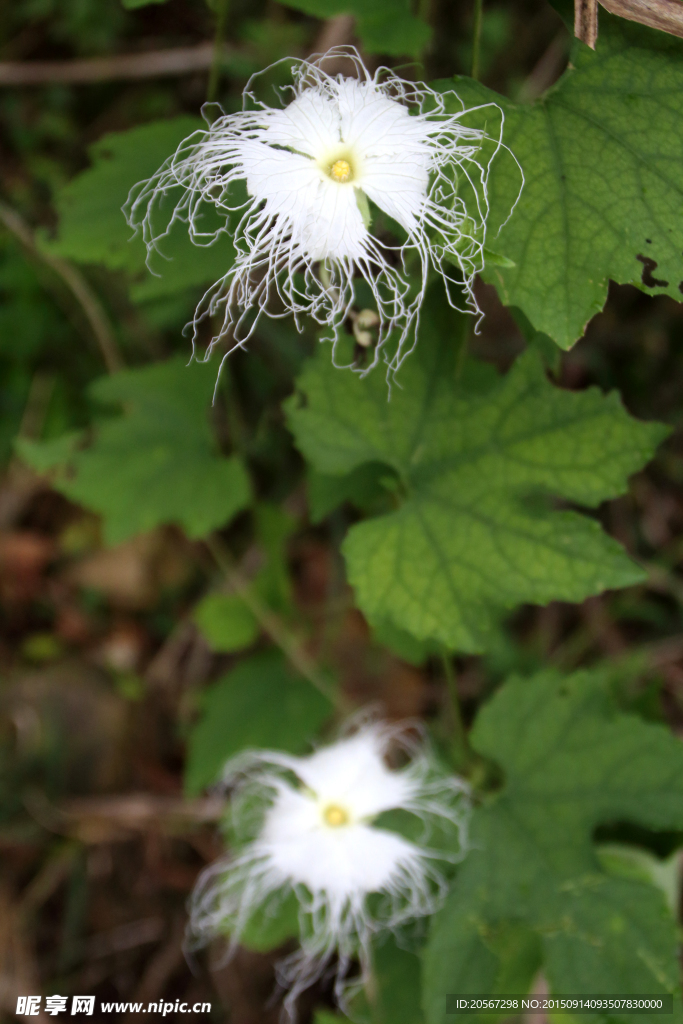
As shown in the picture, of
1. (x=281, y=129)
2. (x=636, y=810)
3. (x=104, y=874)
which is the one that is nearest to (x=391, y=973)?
(x=636, y=810)

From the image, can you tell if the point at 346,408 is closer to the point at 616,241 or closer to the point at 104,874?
the point at 616,241

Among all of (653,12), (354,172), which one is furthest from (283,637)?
(653,12)

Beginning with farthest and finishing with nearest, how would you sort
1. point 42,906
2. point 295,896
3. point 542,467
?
point 42,906 → point 295,896 → point 542,467

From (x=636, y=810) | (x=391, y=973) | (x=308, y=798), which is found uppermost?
(x=636, y=810)

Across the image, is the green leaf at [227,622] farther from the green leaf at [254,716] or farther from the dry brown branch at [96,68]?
the dry brown branch at [96,68]

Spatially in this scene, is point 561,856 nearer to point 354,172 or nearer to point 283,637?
point 283,637

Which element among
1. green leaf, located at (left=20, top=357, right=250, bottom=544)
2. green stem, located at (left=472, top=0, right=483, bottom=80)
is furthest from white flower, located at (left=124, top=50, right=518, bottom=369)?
green leaf, located at (left=20, top=357, right=250, bottom=544)
